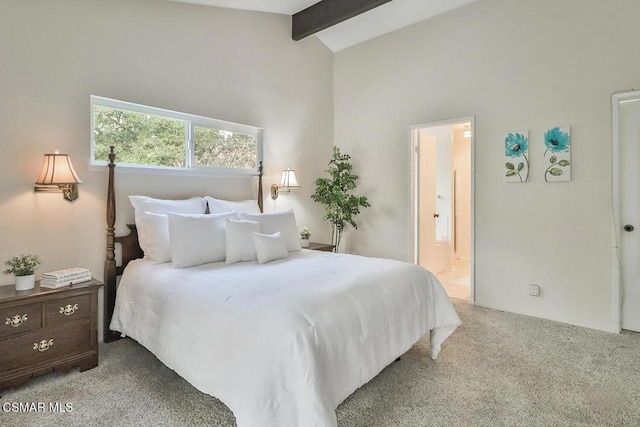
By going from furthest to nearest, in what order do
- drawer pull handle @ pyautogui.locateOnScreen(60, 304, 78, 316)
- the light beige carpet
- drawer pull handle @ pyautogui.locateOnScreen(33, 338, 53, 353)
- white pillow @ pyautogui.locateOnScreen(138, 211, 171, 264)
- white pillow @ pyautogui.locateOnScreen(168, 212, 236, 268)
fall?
white pillow @ pyautogui.locateOnScreen(138, 211, 171, 264)
white pillow @ pyautogui.locateOnScreen(168, 212, 236, 268)
drawer pull handle @ pyautogui.locateOnScreen(60, 304, 78, 316)
drawer pull handle @ pyautogui.locateOnScreen(33, 338, 53, 353)
the light beige carpet

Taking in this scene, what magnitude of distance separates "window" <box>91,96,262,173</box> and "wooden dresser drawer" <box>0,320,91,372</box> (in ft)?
4.29

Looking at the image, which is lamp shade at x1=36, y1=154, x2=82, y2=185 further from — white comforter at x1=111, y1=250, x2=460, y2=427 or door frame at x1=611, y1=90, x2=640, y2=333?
door frame at x1=611, y1=90, x2=640, y2=333

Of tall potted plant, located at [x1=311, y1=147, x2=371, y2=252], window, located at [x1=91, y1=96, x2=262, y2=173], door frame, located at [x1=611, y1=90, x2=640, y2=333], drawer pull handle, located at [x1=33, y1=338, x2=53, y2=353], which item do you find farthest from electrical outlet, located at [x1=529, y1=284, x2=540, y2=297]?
drawer pull handle, located at [x1=33, y1=338, x2=53, y2=353]

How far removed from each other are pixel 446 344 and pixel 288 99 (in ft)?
11.0

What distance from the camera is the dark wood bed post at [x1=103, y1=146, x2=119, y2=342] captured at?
2.77 meters

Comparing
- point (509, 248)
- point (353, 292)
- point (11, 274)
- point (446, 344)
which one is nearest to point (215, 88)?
point (11, 274)

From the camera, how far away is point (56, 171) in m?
2.41

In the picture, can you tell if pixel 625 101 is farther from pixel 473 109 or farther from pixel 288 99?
pixel 288 99

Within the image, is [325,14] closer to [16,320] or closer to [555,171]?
[555,171]

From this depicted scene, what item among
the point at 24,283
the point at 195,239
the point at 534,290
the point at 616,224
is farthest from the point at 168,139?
the point at 616,224

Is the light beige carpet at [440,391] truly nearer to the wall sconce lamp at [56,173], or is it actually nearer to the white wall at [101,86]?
the white wall at [101,86]

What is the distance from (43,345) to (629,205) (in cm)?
469

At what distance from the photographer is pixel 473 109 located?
149 inches

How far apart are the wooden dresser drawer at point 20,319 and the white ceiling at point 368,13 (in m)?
2.91
